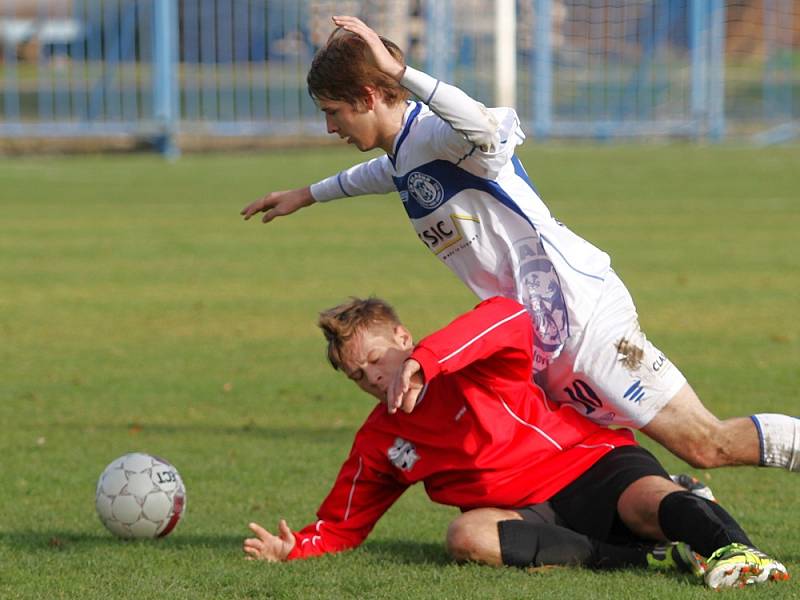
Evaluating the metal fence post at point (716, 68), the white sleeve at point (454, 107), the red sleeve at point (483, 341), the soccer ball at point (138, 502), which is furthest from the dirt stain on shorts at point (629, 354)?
the metal fence post at point (716, 68)

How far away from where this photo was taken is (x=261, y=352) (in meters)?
10.2

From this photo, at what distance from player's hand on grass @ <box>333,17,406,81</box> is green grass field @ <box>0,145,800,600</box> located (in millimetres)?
1652

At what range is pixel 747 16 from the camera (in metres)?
32.8

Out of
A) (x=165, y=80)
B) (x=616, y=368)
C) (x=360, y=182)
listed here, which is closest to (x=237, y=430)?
(x=360, y=182)

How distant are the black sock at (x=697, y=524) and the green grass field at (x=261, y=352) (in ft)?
0.48

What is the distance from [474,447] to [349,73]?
133 cm

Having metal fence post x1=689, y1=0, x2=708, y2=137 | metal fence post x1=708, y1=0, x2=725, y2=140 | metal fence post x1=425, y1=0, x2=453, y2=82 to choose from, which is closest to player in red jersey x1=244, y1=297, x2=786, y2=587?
metal fence post x1=425, y1=0, x2=453, y2=82

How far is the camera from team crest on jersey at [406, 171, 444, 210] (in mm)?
5016

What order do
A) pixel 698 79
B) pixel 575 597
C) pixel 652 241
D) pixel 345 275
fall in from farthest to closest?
pixel 698 79, pixel 652 241, pixel 345 275, pixel 575 597

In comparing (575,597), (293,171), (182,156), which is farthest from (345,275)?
(182,156)

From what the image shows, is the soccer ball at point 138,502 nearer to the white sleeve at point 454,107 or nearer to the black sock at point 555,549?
the black sock at point 555,549

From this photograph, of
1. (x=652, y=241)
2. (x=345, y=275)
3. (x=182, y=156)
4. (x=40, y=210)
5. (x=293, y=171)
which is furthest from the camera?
(x=182, y=156)

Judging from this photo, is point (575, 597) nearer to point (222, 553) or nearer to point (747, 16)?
point (222, 553)

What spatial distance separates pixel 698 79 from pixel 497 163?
28900mm
